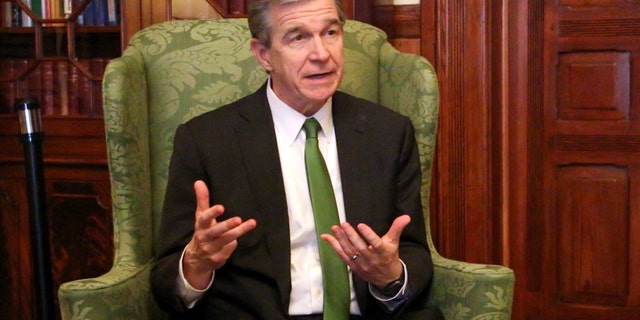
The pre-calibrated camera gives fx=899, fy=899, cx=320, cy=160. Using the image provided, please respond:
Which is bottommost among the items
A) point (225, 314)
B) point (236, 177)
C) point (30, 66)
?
point (225, 314)

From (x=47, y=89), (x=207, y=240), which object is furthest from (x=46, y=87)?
(x=207, y=240)

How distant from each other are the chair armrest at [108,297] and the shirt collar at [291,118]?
0.44 meters

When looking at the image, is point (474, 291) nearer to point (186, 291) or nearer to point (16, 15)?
point (186, 291)

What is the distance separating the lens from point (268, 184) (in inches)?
73.4

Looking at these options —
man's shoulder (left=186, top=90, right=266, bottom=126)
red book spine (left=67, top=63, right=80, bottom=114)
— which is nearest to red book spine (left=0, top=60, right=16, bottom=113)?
red book spine (left=67, top=63, right=80, bottom=114)

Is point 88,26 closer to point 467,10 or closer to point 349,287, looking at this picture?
point 467,10

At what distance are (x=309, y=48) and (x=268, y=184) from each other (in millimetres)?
294

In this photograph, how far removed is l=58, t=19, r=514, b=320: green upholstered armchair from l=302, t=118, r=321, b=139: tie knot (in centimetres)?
29

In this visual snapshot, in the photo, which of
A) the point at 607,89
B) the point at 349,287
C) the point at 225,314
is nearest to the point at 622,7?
the point at 607,89

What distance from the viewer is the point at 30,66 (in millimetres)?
3021

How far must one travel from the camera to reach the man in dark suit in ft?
5.96

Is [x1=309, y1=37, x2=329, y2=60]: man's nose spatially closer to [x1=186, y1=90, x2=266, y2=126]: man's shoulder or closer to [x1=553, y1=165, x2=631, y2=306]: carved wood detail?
[x1=186, y1=90, x2=266, y2=126]: man's shoulder

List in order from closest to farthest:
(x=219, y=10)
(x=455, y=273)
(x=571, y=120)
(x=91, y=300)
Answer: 1. (x=91, y=300)
2. (x=455, y=273)
3. (x=219, y=10)
4. (x=571, y=120)

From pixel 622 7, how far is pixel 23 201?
6.80ft
